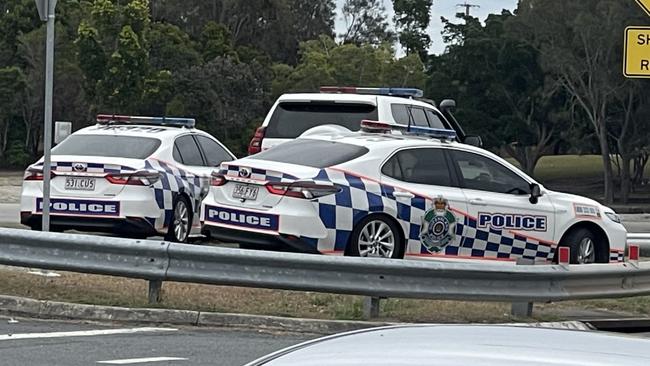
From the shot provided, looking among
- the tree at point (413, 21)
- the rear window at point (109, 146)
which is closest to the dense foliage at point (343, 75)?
the tree at point (413, 21)

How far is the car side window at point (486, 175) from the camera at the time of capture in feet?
Answer: 39.7

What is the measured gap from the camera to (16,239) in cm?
1003

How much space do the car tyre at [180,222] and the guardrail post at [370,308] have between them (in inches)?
158

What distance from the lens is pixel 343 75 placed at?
63.9m

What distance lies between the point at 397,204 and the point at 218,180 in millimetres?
1839

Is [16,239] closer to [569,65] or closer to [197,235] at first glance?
[197,235]

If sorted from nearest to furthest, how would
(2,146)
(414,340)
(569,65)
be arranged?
1. (414,340)
2. (569,65)
3. (2,146)

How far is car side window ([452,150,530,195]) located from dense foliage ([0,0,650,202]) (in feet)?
116

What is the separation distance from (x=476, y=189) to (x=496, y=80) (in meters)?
46.2

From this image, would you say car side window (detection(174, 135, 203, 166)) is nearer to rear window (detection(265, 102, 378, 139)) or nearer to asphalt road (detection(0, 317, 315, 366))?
rear window (detection(265, 102, 378, 139))

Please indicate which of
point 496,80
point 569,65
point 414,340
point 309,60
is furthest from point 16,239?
point 309,60

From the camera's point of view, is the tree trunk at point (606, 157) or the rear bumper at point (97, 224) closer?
the rear bumper at point (97, 224)

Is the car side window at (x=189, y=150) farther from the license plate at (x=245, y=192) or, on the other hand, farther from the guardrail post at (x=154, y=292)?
the guardrail post at (x=154, y=292)

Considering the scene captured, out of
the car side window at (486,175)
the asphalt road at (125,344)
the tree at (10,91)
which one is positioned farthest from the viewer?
the tree at (10,91)
